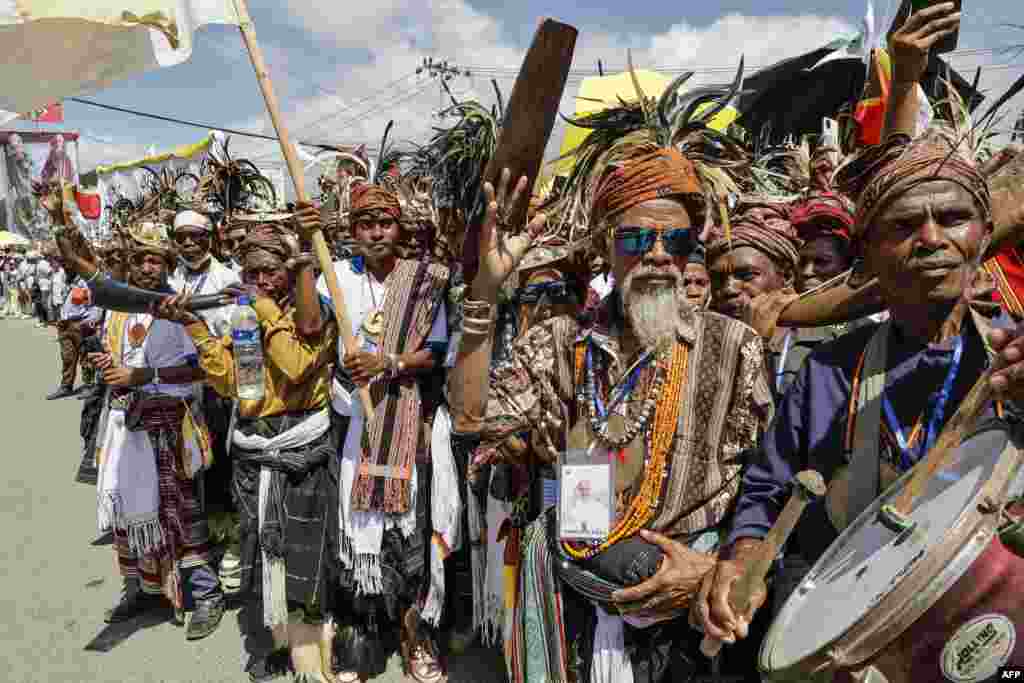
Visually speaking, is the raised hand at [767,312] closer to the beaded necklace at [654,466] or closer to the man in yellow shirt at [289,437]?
the beaded necklace at [654,466]

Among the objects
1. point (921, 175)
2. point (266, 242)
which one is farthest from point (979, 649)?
point (266, 242)

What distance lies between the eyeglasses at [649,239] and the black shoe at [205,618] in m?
3.97

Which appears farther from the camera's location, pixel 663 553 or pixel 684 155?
pixel 684 155

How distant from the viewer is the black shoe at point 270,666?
3738mm

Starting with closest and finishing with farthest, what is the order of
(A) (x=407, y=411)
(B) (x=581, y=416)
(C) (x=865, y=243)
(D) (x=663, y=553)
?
(C) (x=865, y=243)
(D) (x=663, y=553)
(B) (x=581, y=416)
(A) (x=407, y=411)

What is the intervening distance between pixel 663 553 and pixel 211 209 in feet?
14.8

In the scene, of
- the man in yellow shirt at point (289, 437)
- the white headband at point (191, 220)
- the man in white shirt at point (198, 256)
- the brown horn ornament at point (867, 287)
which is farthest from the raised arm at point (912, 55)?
the white headband at point (191, 220)

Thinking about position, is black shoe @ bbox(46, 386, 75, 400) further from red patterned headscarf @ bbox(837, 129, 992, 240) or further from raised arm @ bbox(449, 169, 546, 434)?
red patterned headscarf @ bbox(837, 129, 992, 240)

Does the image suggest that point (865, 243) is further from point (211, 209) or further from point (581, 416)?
point (211, 209)

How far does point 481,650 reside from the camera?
3996 millimetres

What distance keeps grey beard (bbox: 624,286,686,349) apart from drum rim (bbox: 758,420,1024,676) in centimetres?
93

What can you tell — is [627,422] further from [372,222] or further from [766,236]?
[372,222]

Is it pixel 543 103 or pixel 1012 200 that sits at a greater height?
pixel 543 103

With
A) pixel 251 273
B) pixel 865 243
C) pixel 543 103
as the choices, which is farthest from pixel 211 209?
pixel 865 243
